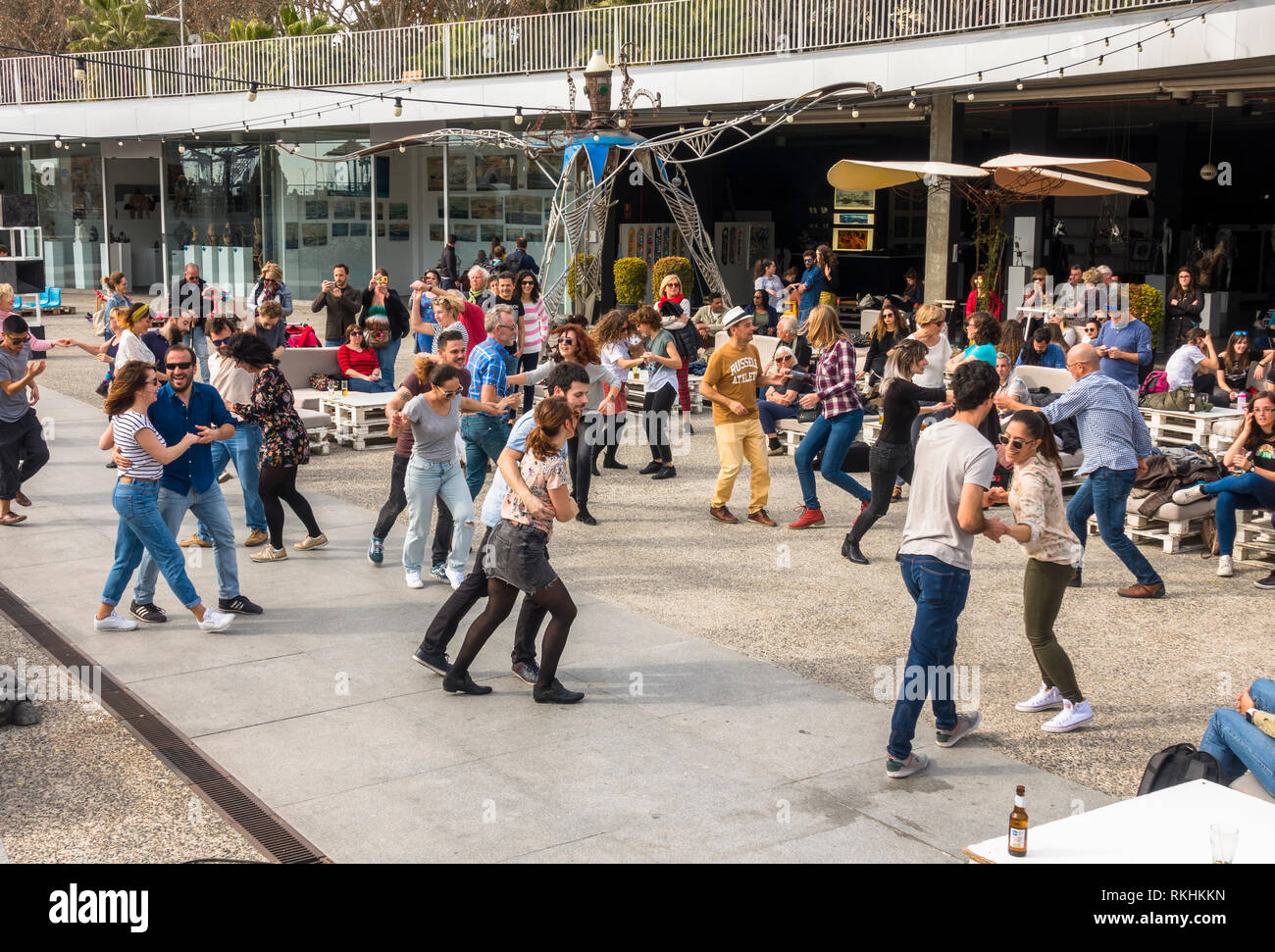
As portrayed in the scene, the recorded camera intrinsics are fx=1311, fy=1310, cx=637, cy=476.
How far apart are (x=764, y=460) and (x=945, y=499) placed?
4998 millimetres

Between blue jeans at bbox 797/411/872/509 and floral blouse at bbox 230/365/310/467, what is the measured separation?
4.04 meters

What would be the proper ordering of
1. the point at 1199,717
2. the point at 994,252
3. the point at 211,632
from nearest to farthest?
the point at 1199,717, the point at 211,632, the point at 994,252

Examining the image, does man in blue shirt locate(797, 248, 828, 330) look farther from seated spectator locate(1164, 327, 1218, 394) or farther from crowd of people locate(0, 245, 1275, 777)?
seated spectator locate(1164, 327, 1218, 394)

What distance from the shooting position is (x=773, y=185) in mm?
34219

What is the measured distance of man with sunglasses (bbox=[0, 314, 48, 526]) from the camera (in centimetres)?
1062

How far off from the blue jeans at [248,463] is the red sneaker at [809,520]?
4.34 meters

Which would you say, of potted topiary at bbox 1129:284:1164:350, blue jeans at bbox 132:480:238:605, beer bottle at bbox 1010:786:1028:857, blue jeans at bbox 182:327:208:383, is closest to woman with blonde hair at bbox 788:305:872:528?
blue jeans at bbox 132:480:238:605

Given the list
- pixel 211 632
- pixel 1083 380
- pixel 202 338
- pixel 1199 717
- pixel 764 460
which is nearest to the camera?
pixel 1199 717

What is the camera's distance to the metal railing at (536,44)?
821 inches

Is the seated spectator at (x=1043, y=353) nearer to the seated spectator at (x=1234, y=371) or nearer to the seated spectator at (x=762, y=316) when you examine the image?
the seated spectator at (x=1234, y=371)

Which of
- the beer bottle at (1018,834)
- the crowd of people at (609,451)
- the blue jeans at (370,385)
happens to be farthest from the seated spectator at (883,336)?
the beer bottle at (1018,834)

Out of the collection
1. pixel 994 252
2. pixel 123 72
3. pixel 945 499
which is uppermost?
pixel 123 72

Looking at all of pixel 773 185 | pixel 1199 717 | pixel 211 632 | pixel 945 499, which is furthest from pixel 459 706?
pixel 773 185
